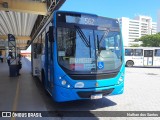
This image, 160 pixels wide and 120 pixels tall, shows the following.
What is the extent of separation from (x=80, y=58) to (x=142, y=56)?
66.7 ft

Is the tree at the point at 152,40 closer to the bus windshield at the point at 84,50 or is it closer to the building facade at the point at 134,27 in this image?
the building facade at the point at 134,27

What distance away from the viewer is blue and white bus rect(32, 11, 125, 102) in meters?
6.45

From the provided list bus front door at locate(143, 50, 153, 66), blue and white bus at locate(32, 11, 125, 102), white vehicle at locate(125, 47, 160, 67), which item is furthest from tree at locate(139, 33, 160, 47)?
blue and white bus at locate(32, 11, 125, 102)

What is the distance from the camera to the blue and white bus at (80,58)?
6453mm

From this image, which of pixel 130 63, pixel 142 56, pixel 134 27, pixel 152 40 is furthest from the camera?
pixel 134 27

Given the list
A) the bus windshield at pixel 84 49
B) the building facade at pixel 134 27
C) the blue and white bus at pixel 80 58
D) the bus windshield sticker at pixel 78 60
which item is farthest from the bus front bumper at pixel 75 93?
the building facade at pixel 134 27

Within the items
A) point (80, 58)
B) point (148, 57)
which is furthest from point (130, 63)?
point (80, 58)

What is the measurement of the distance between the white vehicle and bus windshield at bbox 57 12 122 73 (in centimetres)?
1935

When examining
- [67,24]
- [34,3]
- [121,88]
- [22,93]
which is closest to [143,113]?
[121,88]

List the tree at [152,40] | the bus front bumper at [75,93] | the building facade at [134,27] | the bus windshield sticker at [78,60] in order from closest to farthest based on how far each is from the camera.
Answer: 1. the bus front bumper at [75,93]
2. the bus windshield sticker at [78,60]
3. the tree at [152,40]
4. the building facade at [134,27]

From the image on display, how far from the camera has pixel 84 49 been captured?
666cm

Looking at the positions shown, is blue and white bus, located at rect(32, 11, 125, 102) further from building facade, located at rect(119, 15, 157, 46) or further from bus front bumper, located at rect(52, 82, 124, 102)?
building facade, located at rect(119, 15, 157, 46)

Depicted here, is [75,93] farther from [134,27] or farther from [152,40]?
[134,27]

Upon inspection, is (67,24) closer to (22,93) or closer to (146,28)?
(22,93)
